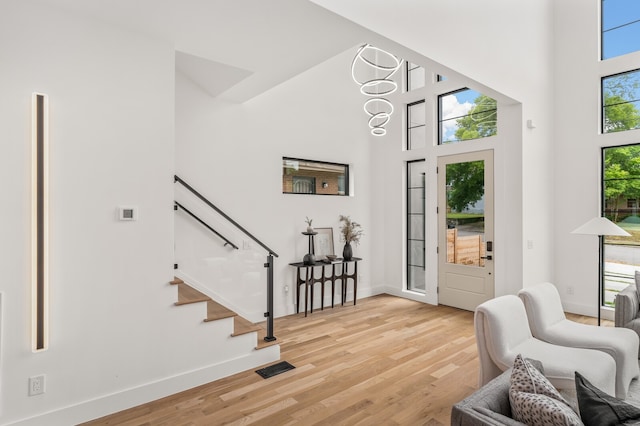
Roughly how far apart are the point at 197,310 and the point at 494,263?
4087 millimetres

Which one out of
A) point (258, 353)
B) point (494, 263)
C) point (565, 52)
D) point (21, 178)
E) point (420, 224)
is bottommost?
point (258, 353)

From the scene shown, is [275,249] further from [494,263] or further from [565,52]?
[565,52]

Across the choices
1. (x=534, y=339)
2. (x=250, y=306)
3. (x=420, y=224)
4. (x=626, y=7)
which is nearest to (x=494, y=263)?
(x=420, y=224)

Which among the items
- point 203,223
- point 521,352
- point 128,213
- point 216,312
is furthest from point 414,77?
point 128,213

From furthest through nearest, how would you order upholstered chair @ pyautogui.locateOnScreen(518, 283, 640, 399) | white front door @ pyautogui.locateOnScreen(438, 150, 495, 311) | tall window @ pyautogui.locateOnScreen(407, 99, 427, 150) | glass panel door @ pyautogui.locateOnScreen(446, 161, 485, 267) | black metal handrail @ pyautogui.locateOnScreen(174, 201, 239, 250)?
tall window @ pyautogui.locateOnScreen(407, 99, 427, 150) < glass panel door @ pyautogui.locateOnScreen(446, 161, 485, 267) < white front door @ pyautogui.locateOnScreen(438, 150, 495, 311) < black metal handrail @ pyautogui.locateOnScreen(174, 201, 239, 250) < upholstered chair @ pyautogui.locateOnScreen(518, 283, 640, 399)

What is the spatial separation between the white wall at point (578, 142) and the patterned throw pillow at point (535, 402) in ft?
14.2

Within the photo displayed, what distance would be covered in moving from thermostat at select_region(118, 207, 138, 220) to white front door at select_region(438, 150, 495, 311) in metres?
4.53

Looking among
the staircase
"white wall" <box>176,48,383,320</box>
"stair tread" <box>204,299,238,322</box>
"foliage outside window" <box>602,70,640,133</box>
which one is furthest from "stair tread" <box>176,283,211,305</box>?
"foliage outside window" <box>602,70,640,133</box>

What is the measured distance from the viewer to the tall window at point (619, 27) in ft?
15.7

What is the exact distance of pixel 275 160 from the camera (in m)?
5.32

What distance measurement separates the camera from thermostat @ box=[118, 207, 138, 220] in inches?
114

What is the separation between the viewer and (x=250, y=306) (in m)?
3.95

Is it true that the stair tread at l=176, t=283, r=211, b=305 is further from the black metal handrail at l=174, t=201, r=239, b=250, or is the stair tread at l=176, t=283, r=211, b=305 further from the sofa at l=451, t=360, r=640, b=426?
the sofa at l=451, t=360, r=640, b=426

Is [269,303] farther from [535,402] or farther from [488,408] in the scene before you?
[535,402]
